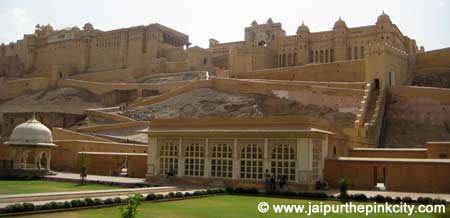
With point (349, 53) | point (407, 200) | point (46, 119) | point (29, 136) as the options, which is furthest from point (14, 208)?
point (349, 53)

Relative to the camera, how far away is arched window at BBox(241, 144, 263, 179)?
21.9 m

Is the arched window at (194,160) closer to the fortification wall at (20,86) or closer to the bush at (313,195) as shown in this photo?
the bush at (313,195)

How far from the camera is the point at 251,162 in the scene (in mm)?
22109

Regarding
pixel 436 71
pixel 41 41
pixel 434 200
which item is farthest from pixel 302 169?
pixel 41 41

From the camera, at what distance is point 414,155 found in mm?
25047

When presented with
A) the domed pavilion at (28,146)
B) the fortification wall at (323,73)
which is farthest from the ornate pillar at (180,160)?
the fortification wall at (323,73)

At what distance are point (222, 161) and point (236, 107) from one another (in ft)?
68.9

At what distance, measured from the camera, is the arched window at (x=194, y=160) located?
23453mm

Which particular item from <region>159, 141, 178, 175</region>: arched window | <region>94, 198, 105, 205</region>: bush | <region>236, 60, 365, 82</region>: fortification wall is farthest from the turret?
<region>94, 198, 105, 205</region>: bush

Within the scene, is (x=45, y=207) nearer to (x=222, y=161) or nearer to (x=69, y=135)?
(x=222, y=161)

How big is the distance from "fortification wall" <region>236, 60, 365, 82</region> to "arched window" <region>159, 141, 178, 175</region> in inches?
993

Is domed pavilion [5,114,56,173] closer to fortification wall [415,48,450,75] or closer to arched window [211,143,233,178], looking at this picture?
arched window [211,143,233,178]

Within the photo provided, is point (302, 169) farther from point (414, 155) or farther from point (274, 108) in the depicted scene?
point (274, 108)

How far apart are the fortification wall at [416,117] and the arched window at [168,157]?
49.4 feet
